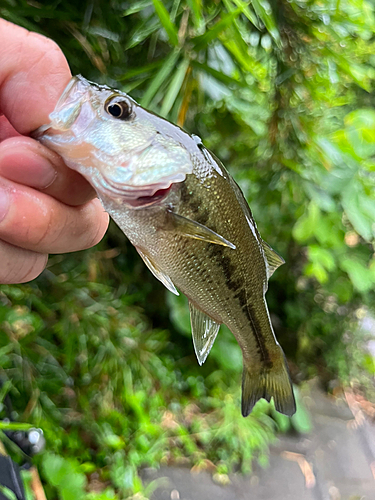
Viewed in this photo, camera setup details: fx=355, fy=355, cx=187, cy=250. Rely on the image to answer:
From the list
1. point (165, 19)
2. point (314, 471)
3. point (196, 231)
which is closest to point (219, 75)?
point (165, 19)

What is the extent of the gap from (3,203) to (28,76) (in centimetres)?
21

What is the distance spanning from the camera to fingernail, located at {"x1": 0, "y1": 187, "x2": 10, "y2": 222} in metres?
0.58

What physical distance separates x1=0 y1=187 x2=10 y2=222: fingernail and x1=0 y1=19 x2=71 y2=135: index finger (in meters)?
0.11

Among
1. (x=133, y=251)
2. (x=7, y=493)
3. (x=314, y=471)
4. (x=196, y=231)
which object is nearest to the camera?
(x=196, y=231)

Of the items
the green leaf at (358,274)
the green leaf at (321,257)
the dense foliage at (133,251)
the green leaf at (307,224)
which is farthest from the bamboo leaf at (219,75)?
the green leaf at (358,274)

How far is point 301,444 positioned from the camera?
7.07ft

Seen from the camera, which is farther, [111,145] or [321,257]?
[321,257]

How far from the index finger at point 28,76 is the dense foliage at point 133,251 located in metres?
0.34

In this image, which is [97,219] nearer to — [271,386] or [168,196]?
[168,196]

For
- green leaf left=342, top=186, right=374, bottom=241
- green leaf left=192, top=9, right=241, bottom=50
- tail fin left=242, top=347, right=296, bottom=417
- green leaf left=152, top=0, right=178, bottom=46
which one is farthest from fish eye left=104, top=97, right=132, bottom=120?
green leaf left=342, top=186, right=374, bottom=241

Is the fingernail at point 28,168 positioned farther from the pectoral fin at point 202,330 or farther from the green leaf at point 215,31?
the green leaf at point 215,31

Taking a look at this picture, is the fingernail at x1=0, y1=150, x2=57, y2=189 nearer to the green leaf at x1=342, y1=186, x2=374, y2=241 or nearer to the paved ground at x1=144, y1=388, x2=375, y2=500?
the green leaf at x1=342, y1=186, x2=374, y2=241

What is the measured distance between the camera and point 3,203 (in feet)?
1.92

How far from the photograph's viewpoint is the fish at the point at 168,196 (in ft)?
1.82
